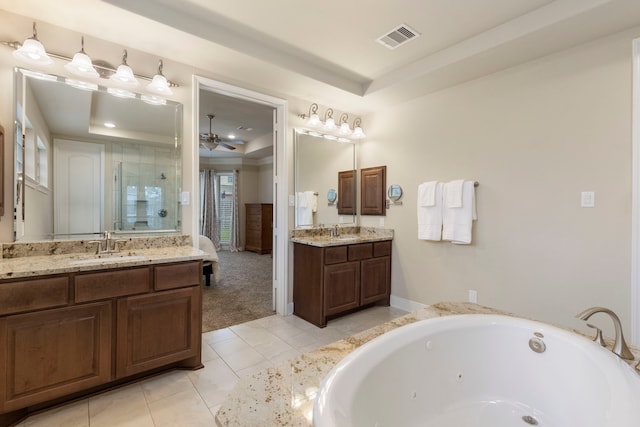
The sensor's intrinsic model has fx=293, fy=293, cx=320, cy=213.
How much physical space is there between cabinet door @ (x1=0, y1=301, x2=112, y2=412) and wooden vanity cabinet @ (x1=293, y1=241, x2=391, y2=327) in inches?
69.5

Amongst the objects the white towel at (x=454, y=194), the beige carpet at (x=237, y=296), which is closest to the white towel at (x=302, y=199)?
the beige carpet at (x=237, y=296)

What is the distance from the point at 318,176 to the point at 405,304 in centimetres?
189

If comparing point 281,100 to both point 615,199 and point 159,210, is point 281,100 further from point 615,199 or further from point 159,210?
point 615,199

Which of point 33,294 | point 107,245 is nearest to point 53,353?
point 33,294

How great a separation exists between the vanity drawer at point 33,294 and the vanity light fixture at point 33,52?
1.43 metres

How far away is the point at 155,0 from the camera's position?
6.60ft

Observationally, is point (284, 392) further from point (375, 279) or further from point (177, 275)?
point (375, 279)

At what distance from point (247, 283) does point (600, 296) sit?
4.08m

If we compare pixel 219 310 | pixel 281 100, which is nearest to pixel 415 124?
pixel 281 100

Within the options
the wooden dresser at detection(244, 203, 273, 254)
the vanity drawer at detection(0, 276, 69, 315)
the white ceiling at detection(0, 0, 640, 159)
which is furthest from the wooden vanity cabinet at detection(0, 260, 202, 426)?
the wooden dresser at detection(244, 203, 273, 254)

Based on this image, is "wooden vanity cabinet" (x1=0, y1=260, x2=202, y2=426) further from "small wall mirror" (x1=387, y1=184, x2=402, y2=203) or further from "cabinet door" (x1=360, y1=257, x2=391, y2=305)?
"small wall mirror" (x1=387, y1=184, x2=402, y2=203)

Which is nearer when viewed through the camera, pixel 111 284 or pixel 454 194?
pixel 111 284

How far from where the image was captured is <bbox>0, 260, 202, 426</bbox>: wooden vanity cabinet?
158cm

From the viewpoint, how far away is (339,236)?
3684 millimetres
